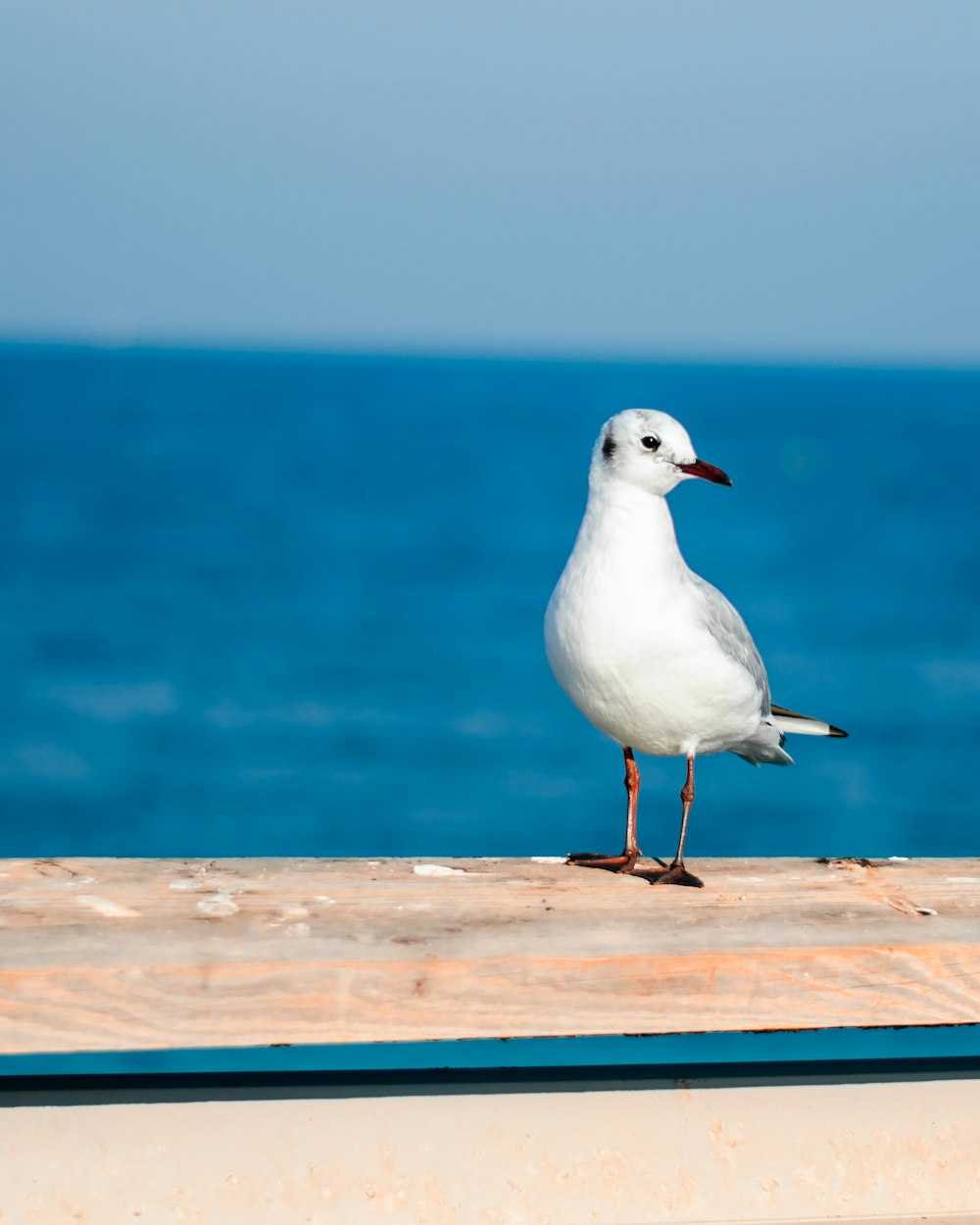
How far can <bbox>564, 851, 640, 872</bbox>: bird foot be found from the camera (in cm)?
279

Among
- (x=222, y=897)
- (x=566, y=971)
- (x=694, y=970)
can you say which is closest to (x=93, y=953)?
(x=222, y=897)

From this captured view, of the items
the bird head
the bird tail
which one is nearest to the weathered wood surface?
the bird head

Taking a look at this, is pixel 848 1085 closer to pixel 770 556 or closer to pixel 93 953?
pixel 93 953

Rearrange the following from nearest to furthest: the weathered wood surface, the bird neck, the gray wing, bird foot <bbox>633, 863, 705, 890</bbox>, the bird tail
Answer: the weathered wood surface < bird foot <bbox>633, 863, 705, 890</bbox> < the bird neck < the gray wing < the bird tail

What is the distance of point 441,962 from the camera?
6.98ft

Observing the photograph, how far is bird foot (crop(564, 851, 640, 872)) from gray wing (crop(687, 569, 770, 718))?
0.42m

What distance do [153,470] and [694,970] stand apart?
141ft

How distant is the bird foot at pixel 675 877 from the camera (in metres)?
2.52

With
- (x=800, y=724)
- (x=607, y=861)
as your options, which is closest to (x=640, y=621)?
(x=607, y=861)

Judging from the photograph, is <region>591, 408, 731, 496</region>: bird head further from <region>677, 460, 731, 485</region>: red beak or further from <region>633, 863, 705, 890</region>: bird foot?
<region>633, 863, 705, 890</region>: bird foot

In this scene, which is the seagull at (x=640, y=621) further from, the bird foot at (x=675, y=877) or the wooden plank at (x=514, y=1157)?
the wooden plank at (x=514, y=1157)

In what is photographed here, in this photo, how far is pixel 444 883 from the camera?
2.41 metres

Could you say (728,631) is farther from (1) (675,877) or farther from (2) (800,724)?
(1) (675,877)

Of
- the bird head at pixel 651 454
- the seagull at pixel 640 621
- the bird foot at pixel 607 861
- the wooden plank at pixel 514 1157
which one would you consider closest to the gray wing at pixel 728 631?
the seagull at pixel 640 621
